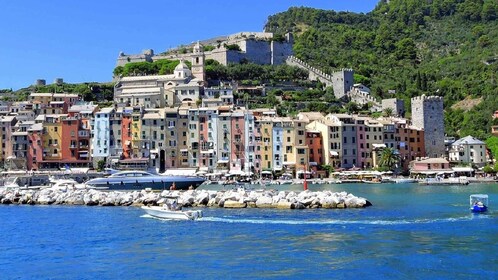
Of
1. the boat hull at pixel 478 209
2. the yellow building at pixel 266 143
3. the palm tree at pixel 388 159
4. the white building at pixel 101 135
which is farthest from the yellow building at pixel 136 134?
the boat hull at pixel 478 209

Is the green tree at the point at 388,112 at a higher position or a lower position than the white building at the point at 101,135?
higher

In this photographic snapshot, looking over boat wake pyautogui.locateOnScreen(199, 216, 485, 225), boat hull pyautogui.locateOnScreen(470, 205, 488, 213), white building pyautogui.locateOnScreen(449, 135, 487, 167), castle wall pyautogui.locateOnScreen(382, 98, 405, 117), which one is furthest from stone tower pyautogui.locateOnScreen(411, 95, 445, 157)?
boat wake pyautogui.locateOnScreen(199, 216, 485, 225)

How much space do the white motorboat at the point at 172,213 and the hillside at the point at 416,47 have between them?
194 feet

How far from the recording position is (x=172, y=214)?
3316 centimetres

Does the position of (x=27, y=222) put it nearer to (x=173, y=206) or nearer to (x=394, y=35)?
(x=173, y=206)

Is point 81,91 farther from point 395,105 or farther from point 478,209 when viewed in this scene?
point 478,209

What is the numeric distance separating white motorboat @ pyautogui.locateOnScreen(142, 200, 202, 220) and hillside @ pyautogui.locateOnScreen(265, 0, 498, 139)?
59.0 m

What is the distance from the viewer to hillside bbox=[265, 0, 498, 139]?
97.5 meters

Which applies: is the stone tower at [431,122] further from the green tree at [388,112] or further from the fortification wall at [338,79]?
the fortification wall at [338,79]

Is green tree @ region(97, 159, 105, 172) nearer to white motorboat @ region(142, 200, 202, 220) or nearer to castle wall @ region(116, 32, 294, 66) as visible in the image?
castle wall @ region(116, 32, 294, 66)

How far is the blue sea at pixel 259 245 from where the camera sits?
65.4 ft

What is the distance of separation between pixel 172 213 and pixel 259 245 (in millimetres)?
9983

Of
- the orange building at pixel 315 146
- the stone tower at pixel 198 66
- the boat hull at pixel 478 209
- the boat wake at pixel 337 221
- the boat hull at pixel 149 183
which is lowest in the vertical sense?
the boat wake at pixel 337 221

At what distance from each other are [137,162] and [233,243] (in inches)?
1895
